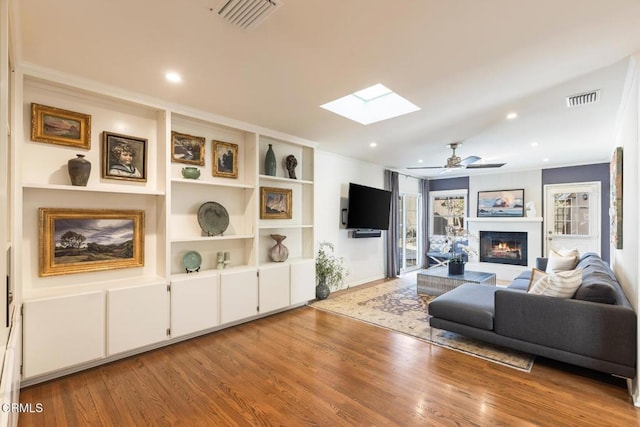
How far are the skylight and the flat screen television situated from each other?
6.25 ft

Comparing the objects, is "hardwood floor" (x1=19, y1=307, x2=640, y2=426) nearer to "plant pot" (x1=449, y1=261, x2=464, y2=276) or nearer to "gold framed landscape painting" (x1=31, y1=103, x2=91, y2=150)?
"gold framed landscape painting" (x1=31, y1=103, x2=91, y2=150)

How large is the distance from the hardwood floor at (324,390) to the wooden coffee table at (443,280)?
1946 millimetres

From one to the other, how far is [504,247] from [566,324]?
→ 5.17 m

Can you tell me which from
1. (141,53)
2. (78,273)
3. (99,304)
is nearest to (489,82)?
(141,53)

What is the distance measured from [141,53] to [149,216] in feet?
5.76

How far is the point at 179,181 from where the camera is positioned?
340cm

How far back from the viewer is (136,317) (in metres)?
2.96

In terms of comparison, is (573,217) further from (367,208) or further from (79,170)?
(79,170)

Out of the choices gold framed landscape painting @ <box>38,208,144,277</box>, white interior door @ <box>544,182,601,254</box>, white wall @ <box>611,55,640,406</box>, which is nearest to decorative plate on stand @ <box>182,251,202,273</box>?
gold framed landscape painting @ <box>38,208,144,277</box>

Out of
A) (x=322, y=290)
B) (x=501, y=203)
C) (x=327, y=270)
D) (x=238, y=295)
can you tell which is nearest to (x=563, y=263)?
(x=501, y=203)

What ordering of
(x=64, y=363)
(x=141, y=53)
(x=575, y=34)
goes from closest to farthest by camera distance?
(x=575, y=34), (x=141, y=53), (x=64, y=363)

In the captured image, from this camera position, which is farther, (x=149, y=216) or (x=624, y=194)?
(x=149, y=216)

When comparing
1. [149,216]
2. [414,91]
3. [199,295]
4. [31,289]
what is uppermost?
[414,91]

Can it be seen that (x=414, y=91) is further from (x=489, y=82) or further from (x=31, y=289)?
(x=31, y=289)
